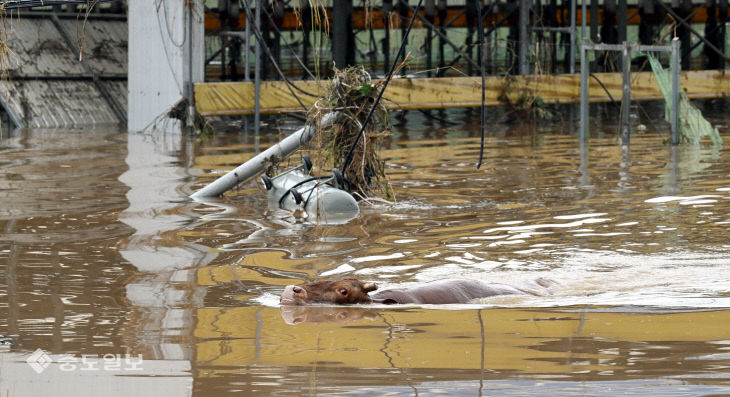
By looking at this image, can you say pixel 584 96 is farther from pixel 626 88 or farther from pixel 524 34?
pixel 524 34

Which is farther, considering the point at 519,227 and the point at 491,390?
the point at 519,227

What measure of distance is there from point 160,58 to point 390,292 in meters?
15.6

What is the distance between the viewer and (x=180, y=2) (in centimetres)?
2066

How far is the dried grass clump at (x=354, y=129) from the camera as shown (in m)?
11.6

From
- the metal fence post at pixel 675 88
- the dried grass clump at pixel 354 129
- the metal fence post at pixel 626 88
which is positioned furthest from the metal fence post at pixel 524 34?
the dried grass clump at pixel 354 129

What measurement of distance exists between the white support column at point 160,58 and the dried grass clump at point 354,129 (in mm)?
9325

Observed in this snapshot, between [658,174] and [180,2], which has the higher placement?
[180,2]

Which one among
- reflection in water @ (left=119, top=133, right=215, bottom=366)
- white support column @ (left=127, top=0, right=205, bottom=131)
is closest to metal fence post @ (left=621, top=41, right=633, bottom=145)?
reflection in water @ (left=119, top=133, right=215, bottom=366)

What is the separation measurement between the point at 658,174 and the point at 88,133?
1172cm

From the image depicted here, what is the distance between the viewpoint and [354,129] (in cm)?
1170

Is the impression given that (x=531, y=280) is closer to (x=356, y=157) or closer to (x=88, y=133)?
(x=356, y=157)

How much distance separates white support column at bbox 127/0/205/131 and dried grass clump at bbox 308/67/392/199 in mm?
9325

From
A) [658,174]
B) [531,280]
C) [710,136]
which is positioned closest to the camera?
[531,280]

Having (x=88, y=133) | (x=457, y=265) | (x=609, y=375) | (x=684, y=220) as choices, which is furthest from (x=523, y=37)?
(x=609, y=375)
